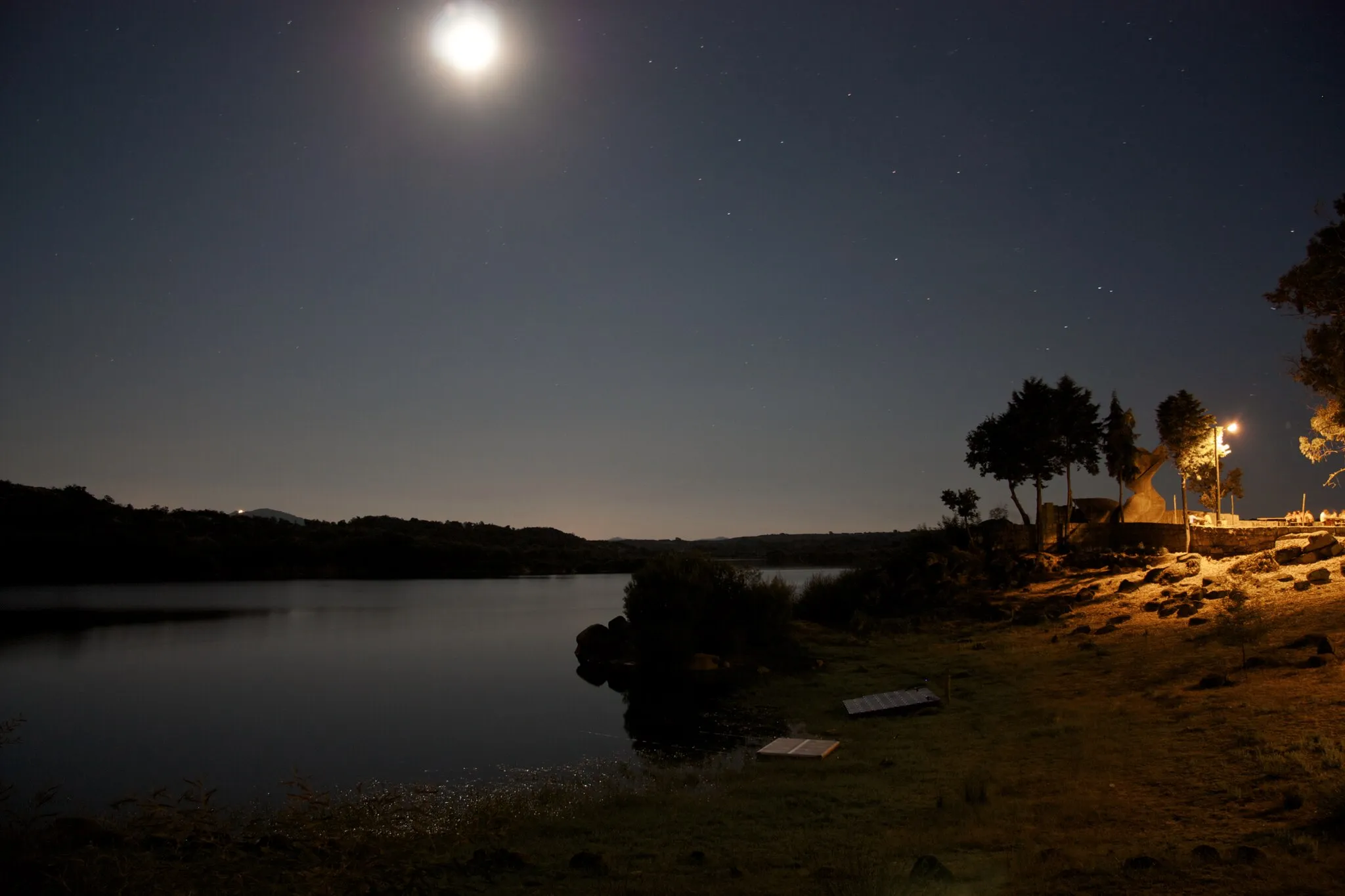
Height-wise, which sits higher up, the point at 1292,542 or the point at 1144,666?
the point at 1292,542

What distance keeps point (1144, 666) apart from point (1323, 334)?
32.9ft

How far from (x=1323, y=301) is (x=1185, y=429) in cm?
2974

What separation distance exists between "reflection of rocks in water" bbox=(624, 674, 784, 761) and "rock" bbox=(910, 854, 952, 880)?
12.2 metres

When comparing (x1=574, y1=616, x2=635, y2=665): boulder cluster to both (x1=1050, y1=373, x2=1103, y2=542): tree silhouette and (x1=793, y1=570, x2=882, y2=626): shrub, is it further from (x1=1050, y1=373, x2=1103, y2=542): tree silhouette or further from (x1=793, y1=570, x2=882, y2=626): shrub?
(x1=1050, y1=373, x2=1103, y2=542): tree silhouette

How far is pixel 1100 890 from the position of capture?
7.79m

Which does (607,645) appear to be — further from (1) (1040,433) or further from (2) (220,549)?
(2) (220,549)

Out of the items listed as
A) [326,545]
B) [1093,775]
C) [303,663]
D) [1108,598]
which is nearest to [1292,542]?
[1108,598]

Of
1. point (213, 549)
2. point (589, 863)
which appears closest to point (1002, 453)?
point (589, 863)

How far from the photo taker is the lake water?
67.9 ft

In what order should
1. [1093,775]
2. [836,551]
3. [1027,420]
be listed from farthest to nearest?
[836,551] → [1027,420] → [1093,775]

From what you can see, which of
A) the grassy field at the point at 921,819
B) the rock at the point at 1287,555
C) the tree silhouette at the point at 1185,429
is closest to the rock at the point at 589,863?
the grassy field at the point at 921,819

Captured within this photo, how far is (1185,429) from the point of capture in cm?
4594

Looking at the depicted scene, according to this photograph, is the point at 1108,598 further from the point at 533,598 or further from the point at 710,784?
the point at 533,598

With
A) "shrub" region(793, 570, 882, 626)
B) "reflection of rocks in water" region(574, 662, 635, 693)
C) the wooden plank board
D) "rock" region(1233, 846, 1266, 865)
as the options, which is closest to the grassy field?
"rock" region(1233, 846, 1266, 865)
